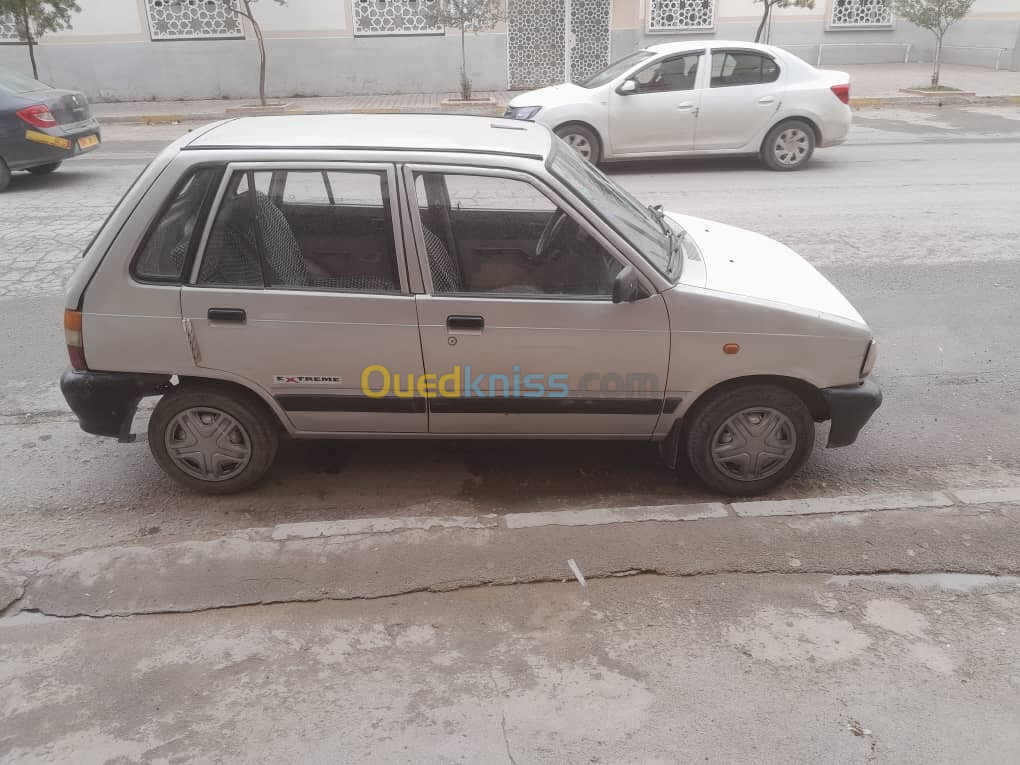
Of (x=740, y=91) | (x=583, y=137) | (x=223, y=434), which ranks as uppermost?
(x=740, y=91)

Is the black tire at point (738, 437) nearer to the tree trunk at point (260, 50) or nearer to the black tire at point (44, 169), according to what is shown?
the black tire at point (44, 169)

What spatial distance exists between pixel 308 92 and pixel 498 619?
18839 millimetres

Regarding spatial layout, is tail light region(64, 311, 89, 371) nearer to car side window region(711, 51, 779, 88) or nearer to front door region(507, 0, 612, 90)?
car side window region(711, 51, 779, 88)

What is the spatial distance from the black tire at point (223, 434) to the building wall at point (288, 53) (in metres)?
17.3

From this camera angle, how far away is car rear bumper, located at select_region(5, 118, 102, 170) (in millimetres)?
10188

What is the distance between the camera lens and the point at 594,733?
104 inches

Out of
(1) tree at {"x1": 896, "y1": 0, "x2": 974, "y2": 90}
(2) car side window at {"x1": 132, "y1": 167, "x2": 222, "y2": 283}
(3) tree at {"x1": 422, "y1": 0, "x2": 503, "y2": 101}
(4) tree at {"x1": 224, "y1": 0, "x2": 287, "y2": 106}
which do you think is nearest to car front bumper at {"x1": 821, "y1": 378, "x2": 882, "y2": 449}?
(2) car side window at {"x1": 132, "y1": 167, "x2": 222, "y2": 283}

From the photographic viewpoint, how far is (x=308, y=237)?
3.68 metres

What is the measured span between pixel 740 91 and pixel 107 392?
9.57m

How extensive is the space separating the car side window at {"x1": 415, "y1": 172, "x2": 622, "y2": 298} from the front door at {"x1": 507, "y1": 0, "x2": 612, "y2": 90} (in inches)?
678

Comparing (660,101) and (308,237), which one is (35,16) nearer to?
(660,101)

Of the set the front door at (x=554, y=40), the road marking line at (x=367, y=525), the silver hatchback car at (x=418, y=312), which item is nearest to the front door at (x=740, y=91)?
the silver hatchback car at (x=418, y=312)

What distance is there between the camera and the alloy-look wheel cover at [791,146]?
1105cm

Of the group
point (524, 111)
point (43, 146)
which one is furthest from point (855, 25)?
point (43, 146)
